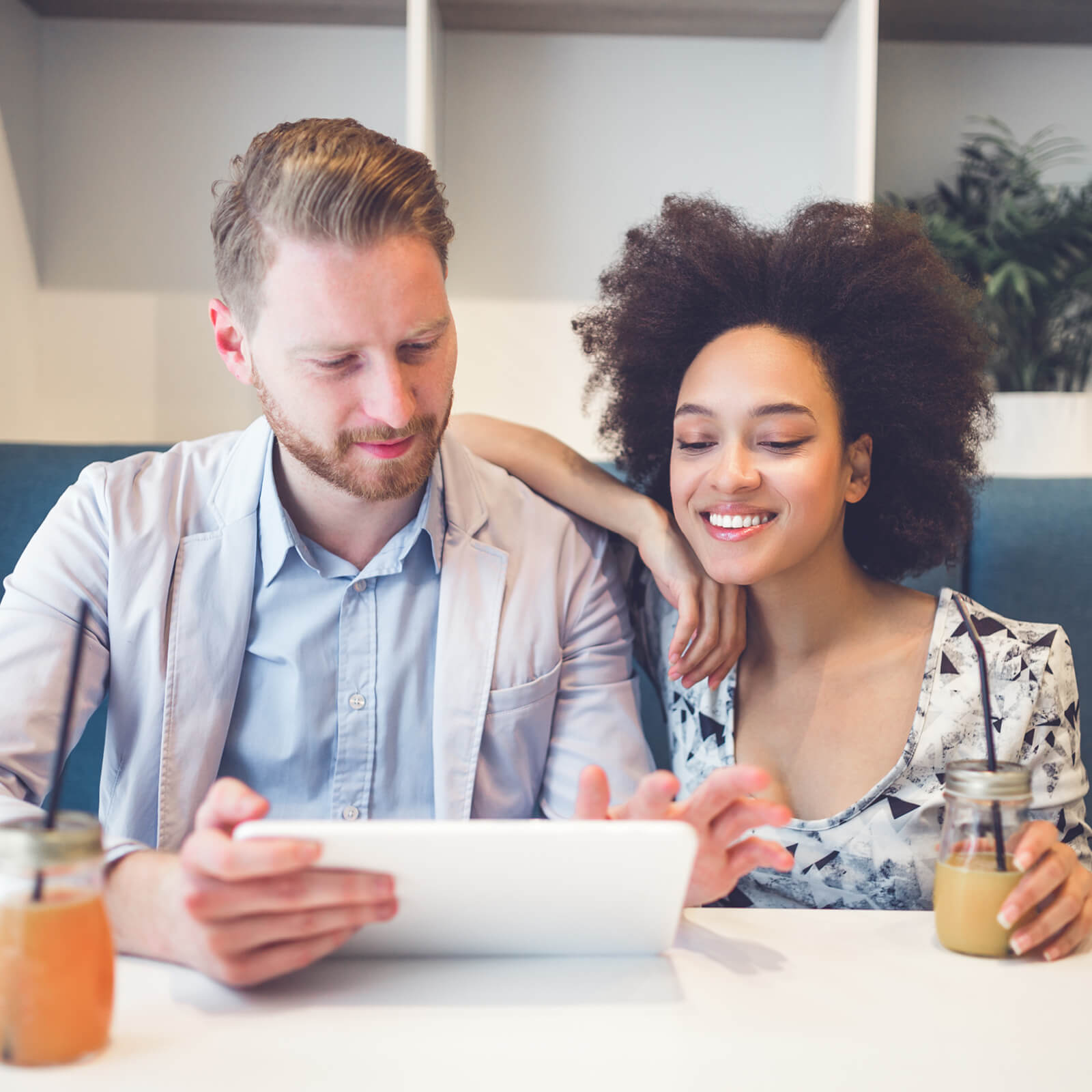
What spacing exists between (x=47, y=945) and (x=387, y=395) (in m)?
0.68

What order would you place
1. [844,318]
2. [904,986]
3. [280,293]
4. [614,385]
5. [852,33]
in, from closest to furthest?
[904,986]
[280,293]
[844,318]
[614,385]
[852,33]

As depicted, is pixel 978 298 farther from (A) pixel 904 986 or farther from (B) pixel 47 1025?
(B) pixel 47 1025

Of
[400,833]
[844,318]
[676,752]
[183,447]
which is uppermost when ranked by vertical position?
[844,318]

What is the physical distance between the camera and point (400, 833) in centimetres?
68

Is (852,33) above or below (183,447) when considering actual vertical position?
above

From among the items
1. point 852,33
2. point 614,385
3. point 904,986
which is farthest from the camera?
point 852,33

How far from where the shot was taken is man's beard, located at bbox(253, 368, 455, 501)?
1.21 meters

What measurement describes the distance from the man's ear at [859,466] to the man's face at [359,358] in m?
0.49

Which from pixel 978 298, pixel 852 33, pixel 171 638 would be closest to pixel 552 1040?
pixel 171 638

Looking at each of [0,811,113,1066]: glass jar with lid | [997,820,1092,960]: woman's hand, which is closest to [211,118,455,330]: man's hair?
[0,811,113,1066]: glass jar with lid

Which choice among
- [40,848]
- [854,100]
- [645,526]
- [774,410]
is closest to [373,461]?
[645,526]

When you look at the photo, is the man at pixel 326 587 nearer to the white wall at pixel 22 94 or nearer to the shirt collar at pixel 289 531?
the shirt collar at pixel 289 531

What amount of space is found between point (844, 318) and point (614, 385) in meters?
0.34

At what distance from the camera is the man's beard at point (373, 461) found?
121 centimetres
